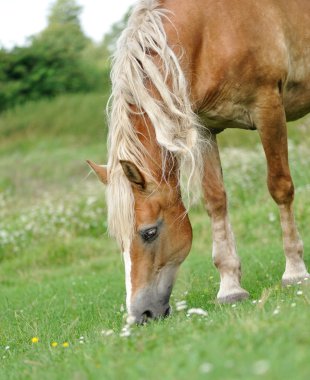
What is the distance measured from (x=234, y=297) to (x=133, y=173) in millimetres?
1596

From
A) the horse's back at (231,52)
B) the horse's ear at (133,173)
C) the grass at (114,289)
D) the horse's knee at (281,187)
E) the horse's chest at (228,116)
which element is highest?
the horse's back at (231,52)

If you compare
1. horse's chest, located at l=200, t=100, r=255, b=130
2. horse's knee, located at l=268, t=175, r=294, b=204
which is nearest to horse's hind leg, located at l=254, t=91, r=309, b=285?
horse's knee, located at l=268, t=175, r=294, b=204

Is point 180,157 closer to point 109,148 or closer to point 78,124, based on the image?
point 109,148

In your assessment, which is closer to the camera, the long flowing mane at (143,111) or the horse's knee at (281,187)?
the long flowing mane at (143,111)

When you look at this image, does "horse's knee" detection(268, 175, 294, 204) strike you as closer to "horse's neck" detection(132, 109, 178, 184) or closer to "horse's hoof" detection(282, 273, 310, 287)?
"horse's hoof" detection(282, 273, 310, 287)

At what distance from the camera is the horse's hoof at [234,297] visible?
594cm

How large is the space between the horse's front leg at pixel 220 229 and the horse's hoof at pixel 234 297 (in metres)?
0.05

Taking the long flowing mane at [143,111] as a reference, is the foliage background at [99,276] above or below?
below

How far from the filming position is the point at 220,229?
6.44 metres

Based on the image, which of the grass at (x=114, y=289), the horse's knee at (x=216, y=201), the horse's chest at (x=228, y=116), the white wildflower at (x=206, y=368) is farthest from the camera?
the horse's knee at (x=216, y=201)

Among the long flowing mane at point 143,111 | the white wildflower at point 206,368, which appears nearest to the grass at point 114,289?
the white wildflower at point 206,368

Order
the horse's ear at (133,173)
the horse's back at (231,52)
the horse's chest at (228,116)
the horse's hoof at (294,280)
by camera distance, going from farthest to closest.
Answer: the horse's hoof at (294,280)
the horse's chest at (228,116)
the horse's back at (231,52)
the horse's ear at (133,173)

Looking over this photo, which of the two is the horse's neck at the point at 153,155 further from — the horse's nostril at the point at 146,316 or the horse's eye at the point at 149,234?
the horse's nostril at the point at 146,316

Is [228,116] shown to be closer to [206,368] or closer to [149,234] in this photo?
[149,234]
